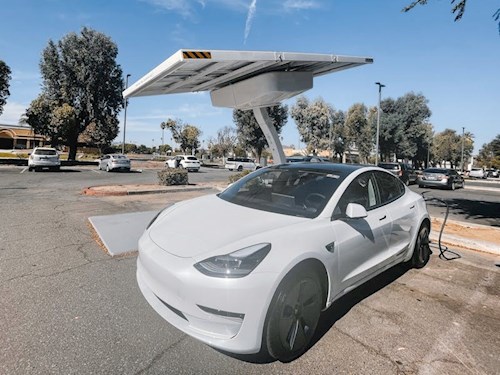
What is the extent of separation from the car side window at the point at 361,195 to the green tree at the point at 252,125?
3450 centimetres

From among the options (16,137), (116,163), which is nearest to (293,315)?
(116,163)

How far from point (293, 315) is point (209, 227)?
102 cm

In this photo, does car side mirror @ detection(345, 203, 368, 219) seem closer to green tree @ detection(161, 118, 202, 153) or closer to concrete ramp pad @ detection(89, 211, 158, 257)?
concrete ramp pad @ detection(89, 211, 158, 257)

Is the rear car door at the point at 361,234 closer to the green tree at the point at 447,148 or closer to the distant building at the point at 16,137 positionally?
the distant building at the point at 16,137

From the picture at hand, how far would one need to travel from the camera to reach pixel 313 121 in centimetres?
4734

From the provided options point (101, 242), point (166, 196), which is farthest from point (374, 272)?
point (166, 196)

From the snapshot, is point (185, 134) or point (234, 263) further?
point (185, 134)

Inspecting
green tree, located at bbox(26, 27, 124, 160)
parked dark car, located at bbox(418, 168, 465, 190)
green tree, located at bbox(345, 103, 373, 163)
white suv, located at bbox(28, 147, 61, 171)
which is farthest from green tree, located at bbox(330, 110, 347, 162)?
white suv, located at bbox(28, 147, 61, 171)

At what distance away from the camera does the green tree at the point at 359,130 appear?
46656mm

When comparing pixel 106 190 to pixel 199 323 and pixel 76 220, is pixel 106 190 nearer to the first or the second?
pixel 76 220

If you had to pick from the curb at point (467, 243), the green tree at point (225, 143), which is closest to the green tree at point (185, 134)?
the green tree at point (225, 143)

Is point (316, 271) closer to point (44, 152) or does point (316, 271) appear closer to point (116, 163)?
point (116, 163)

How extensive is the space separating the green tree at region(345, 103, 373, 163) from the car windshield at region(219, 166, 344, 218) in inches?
1794

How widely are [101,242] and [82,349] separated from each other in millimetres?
3115
